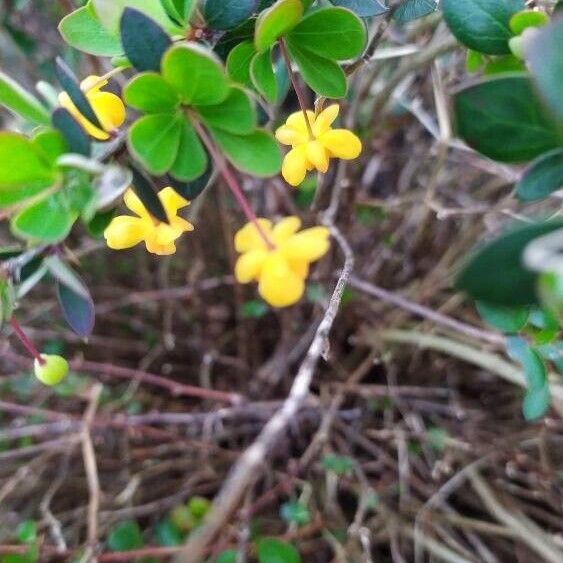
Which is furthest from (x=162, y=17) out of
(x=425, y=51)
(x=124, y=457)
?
(x=124, y=457)

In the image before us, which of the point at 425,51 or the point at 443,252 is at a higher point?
the point at 425,51

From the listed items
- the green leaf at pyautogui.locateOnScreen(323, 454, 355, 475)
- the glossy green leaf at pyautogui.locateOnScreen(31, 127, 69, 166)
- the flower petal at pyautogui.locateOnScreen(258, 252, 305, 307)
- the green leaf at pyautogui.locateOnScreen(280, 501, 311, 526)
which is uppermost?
the glossy green leaf at pyautogui.locateOnScreen(31, 127, 69, 166)

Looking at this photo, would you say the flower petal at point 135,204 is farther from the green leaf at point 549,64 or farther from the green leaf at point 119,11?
the green leaf at point 549,64

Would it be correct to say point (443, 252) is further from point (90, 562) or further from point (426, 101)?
point (90, 562)

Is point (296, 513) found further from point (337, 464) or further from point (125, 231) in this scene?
point (125, 231)

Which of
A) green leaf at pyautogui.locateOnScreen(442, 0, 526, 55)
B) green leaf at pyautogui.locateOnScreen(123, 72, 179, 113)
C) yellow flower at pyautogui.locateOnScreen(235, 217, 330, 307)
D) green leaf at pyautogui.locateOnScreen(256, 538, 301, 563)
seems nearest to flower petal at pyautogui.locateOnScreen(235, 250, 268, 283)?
yellow flower at pyautogui.locateOnScreen(235, 217, 330, 307)

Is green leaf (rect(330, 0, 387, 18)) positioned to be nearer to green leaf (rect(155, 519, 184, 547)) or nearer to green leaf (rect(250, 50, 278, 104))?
green leaf (rect(250, 50, 278, 104))
